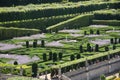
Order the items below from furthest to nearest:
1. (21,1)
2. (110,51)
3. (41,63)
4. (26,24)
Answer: (21,1) → (26,24) → (110,51) → (41,63)

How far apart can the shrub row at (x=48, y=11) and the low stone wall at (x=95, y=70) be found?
25298 millimetres

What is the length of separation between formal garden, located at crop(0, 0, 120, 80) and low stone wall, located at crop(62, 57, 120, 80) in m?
0.45

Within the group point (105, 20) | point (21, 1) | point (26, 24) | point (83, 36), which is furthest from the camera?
point (21, 1)

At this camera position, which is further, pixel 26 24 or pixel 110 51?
pixel 26 24

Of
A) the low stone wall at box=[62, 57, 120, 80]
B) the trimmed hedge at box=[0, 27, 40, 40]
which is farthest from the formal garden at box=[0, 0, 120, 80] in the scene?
the low stone wall at box=[62, 57, 120, 80]

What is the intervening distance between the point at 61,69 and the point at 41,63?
362 cm

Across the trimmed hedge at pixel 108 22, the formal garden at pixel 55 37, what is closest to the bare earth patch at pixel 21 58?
the formal garden at pixel 55 37

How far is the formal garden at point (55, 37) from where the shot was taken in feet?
118

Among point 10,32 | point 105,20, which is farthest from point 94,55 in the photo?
Result: point 105,20

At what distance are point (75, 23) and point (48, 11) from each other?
504cm

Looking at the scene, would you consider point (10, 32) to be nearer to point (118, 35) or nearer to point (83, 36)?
point (83, 36)

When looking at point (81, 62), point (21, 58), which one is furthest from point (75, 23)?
point (81, 62)

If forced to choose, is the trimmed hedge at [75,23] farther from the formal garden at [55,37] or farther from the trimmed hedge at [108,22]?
the trimmed hedge at [108,22]

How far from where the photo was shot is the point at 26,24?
61.7m
